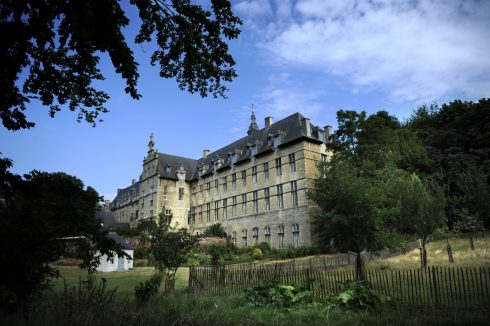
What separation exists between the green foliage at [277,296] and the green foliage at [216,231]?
1251 inches

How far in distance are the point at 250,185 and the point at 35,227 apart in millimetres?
36961

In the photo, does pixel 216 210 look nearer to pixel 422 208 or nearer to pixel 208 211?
pixel 208 211

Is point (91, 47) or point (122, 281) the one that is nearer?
point (91, 47)

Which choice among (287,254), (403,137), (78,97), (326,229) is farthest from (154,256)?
(403,137)

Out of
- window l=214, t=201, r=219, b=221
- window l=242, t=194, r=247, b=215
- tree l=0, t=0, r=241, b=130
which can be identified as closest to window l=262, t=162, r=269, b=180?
window l=242, t=194, r=247, b=215

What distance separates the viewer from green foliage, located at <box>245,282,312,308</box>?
11.2 metres

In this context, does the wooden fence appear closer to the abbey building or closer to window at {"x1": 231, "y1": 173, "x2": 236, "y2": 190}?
the abbey building

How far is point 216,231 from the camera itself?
43.9 m

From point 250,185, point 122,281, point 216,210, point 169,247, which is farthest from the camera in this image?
point 216,210

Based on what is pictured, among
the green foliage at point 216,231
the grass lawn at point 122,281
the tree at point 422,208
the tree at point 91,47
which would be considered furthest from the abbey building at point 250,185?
the tree at point 91,47

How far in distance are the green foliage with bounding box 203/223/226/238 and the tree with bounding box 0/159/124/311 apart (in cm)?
3787

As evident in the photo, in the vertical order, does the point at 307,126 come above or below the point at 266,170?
above

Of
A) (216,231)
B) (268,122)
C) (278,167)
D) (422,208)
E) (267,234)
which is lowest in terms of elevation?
(267,234)

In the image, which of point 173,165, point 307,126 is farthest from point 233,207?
point 173,165
